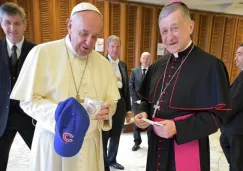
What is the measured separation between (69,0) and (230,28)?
4594 millimetres

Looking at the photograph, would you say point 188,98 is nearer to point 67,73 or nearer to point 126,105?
point 67,73

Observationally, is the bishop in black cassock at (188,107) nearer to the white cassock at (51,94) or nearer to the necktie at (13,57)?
the white cassock at (51,94)

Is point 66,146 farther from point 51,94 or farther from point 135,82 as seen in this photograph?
point 135,82

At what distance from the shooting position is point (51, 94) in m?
1.37

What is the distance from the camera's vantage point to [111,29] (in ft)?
16.6

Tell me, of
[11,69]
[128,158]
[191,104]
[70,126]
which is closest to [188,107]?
[191,104]

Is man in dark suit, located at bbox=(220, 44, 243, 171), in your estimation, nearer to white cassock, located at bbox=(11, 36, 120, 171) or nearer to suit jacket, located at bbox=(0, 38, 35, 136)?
white cassock, located at bbox=(11, 36, 120, 171)

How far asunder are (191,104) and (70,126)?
2.58 ft

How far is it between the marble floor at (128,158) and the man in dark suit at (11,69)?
113 cm

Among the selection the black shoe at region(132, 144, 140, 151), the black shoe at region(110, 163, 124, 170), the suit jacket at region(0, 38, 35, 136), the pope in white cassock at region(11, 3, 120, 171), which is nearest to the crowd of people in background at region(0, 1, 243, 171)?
the pope in white cassock at region(11, 3, 120, 171)

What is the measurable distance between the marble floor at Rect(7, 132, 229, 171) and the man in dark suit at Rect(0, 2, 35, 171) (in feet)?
3.70

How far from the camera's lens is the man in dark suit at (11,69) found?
1908mm

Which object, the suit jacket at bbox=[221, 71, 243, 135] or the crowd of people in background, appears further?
the suit jacket at bbox=[221, 71, 243, 135]

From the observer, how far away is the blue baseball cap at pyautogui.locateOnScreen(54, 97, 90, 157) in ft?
3.56
